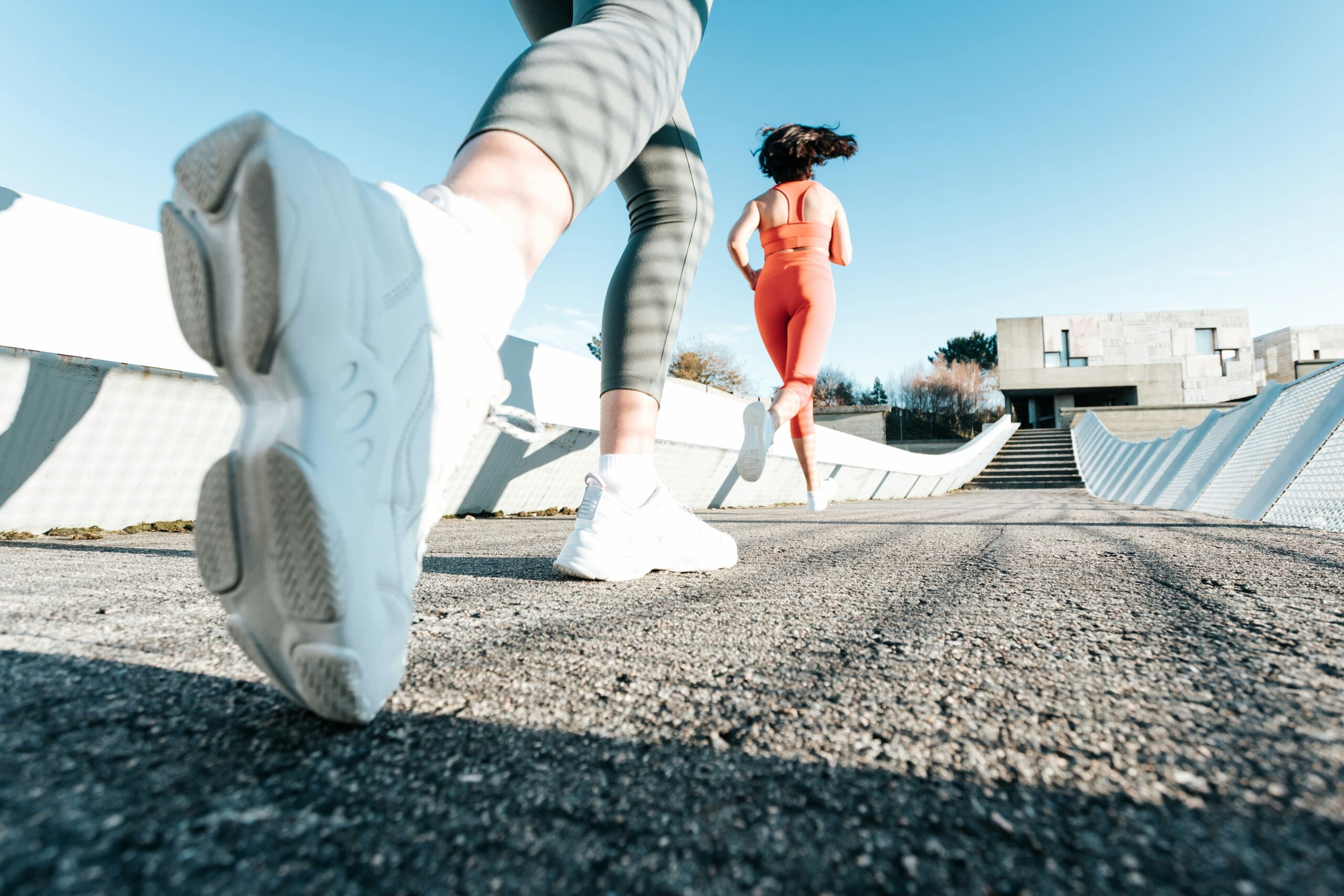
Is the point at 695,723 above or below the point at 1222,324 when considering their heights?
below

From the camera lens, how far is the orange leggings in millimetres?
3184

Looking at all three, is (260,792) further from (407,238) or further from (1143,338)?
(1143,338)

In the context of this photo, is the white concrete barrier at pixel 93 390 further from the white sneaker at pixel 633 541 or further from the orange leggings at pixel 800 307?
the orange leggings at pixel 800 307

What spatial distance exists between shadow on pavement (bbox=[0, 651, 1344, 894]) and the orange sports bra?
3.22 metres

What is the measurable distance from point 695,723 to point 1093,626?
528 millimetres

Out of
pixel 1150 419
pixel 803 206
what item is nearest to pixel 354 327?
pixel 803 206

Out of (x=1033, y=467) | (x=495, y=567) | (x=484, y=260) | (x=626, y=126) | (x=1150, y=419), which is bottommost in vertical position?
(x=1033, y=467)

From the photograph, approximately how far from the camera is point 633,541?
3.83ft

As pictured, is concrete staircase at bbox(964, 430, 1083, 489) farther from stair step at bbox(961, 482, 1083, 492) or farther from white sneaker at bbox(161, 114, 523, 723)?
white sneaker at bbox(161, 114, 523, 723)

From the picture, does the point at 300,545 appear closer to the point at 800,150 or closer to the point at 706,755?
the point at 706,755

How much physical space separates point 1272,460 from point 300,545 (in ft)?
11.7

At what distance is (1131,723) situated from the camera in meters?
0.44

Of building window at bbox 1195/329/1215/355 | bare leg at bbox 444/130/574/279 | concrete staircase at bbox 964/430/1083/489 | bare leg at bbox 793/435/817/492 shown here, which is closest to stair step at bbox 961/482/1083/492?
concrete staircase at bbox 964/430/1083/489

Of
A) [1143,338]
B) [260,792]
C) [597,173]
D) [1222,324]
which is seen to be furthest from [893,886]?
[1222,324]
